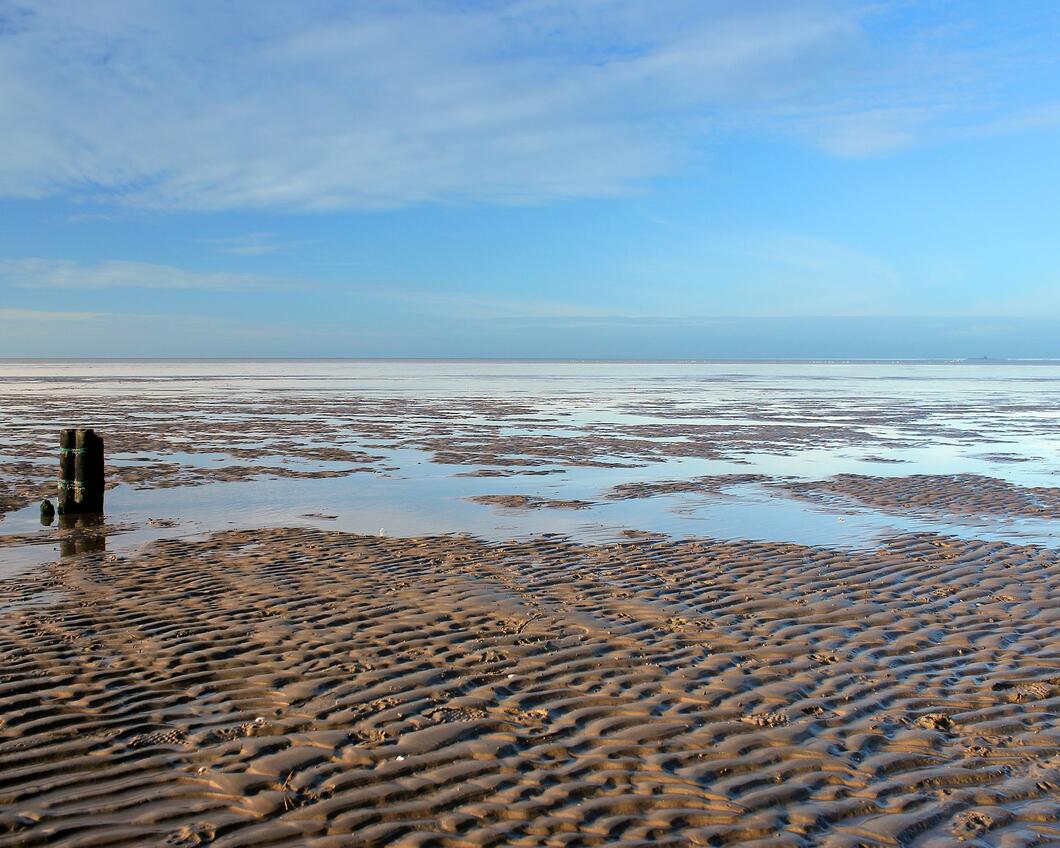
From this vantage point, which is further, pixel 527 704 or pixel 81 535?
pixel 81 535

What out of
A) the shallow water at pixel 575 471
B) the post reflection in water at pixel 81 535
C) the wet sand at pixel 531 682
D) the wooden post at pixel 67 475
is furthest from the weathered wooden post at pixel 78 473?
the wet sand at pixel 531 682

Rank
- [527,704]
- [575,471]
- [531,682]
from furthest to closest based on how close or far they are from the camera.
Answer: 1. [575,471]
2. [531,682]
3. [527,704]

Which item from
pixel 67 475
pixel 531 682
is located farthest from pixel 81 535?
pixel 531 682

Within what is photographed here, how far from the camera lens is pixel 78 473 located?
13.9 m

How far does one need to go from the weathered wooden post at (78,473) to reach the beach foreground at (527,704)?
12.4 feet

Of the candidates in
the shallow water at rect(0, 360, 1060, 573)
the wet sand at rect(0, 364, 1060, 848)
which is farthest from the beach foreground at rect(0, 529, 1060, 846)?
the shallow water at rect(0, 360, 1060, 573)

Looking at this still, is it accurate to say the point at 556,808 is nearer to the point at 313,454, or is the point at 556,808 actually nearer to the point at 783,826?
the point at 783,826

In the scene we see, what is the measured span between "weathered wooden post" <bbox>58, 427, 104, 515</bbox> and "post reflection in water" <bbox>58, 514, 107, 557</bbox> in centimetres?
21

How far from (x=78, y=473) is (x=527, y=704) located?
1030 centimetres

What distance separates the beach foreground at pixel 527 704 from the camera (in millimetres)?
4777

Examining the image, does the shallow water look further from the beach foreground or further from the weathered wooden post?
the beach foreground

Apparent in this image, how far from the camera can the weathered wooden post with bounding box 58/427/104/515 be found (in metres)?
13.8

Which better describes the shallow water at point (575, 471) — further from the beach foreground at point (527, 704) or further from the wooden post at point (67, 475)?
the beach foreground at point (527, 704)

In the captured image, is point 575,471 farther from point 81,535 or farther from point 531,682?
point 531,682
